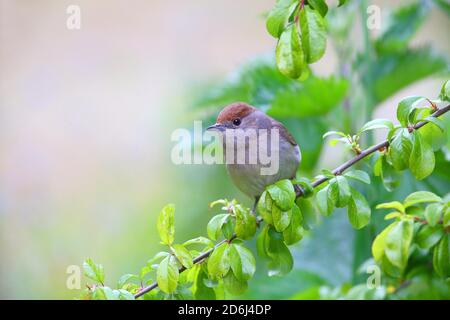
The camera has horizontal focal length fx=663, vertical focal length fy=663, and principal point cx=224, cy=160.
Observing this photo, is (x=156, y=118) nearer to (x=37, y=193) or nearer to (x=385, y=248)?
(x=37, y=193)

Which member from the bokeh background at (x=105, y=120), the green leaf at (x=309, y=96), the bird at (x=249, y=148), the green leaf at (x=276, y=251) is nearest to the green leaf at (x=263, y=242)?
the green leaf at (x=276, y=251)

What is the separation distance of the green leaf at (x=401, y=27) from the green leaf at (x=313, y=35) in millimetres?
1072

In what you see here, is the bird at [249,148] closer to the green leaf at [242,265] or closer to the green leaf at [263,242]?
the green leaf at [263,242]

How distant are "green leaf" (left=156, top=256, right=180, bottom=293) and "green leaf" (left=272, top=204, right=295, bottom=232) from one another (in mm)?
191

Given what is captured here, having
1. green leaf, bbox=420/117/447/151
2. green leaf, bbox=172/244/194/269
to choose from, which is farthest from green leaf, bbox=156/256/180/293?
green leaf, bbox=420/117/447/151

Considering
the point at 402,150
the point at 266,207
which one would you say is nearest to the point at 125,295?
the point at 266,207

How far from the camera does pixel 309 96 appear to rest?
1.90 meters

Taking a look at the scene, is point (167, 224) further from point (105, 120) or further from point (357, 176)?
point (105, 120)

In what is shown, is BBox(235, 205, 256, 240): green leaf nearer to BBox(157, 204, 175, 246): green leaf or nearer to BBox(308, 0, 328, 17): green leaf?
BBox(157, 204, 175, 246): green leaf

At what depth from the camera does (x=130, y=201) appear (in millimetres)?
3383

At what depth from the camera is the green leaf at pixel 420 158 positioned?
3.67 ft

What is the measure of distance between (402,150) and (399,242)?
0.51ft

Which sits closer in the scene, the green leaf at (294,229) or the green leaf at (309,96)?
the green leaf at (294,229)
